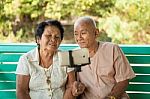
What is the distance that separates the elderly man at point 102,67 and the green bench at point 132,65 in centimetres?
31

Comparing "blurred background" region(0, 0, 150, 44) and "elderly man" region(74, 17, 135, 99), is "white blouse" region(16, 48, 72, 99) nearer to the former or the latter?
A: "elderly man" region(74, 17, 135, 99)

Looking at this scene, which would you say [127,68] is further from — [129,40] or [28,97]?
[129,40]

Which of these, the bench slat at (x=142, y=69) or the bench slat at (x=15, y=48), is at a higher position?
the bench slat at (x=15, y=48)

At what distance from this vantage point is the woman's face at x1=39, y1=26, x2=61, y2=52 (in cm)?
241

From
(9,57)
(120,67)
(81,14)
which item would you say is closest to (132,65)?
(120,67)

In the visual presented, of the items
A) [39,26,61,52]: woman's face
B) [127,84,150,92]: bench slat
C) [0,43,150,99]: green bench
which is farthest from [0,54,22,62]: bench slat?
[127,84,150,92]: bench slat

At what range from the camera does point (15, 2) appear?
6020 mm

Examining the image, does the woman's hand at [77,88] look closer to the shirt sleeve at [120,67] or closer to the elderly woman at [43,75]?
the elderly woman at [43,75]

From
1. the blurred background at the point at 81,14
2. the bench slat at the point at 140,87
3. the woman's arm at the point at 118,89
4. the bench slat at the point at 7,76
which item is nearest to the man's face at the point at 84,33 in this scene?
the woman's arm at the point at 118,89

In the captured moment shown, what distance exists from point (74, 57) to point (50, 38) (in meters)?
0.31

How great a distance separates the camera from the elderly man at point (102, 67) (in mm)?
2488

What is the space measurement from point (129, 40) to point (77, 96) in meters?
3.40

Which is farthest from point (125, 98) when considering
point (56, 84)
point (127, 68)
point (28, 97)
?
point (28, 97)

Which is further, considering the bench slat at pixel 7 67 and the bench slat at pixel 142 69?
the bench slat at pixel 7 67
